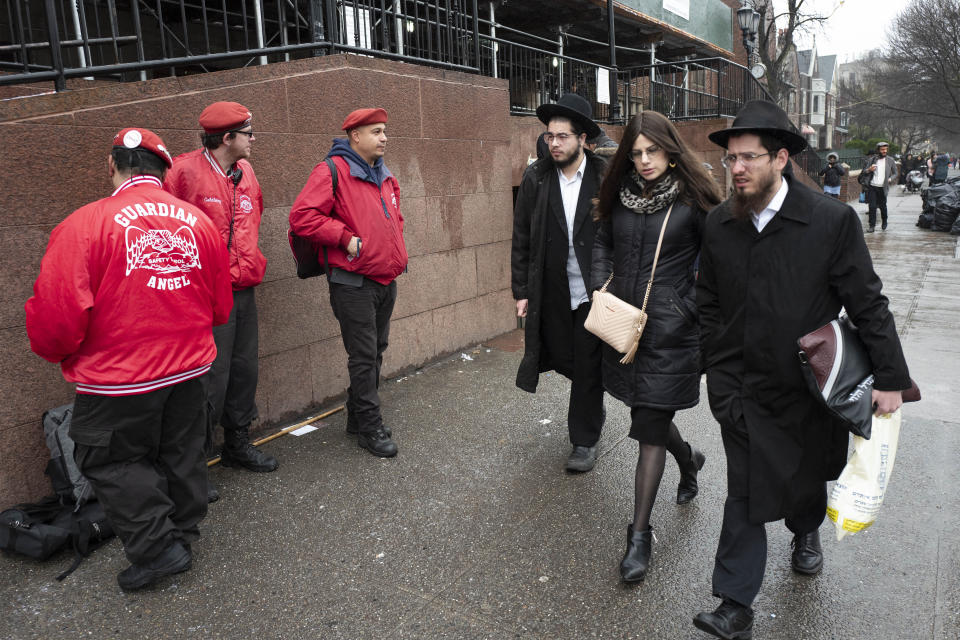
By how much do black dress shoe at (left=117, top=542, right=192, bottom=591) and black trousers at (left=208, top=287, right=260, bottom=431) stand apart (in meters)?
0.93

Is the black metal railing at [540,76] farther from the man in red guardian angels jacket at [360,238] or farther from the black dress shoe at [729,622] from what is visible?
the black dress shoe at [729,622]

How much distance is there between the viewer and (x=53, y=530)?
327cm

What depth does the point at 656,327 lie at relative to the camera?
322 cm

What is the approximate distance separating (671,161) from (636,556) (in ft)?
5.59

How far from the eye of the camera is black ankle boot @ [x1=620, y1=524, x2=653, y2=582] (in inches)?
118

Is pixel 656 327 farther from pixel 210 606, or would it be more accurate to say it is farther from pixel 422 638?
pixel 210 606

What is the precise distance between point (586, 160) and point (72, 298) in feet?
8.52

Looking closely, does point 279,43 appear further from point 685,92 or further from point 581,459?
point 685,92

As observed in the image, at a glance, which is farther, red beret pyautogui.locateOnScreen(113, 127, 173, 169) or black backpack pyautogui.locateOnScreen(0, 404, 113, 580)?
black backpack pyautogui.locateOnScreen(0, 404, 113, 580)

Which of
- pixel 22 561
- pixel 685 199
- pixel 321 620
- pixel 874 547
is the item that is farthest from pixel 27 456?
pixel 874 547

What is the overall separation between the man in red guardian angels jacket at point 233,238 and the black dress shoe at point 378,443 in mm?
542

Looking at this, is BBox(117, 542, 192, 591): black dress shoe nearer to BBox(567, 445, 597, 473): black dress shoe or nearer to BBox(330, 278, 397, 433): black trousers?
BBox(330, 278, 397, 433): black trousers

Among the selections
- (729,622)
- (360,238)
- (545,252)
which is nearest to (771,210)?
(729,622)

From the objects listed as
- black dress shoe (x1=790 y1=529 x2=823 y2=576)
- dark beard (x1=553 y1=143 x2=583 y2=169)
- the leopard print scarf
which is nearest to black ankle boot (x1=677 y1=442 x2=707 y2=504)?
black dress shoe (x1=790 y1=529 x2=823 y2=576)
